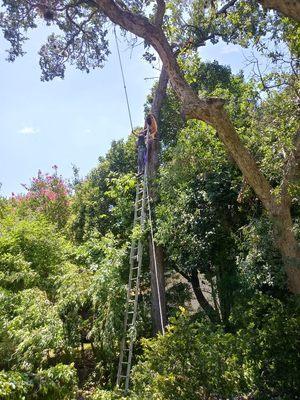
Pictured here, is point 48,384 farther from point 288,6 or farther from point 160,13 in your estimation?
point 160,13

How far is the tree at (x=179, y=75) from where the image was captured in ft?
17.6

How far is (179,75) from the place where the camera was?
600 cm

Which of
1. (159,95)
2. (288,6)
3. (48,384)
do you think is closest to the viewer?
(288,6)

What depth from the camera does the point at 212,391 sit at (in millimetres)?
4270

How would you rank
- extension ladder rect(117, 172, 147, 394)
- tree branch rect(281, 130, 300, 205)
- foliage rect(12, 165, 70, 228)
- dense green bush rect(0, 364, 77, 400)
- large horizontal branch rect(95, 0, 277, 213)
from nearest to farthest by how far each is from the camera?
dense green bush rect(0, 364, 77, 400) < tree branch rect(281, 130, 300, 205) < large horizontal branch rect(95, 0, 277, 213) < extension ladder rect(117, 172, 147, 394) < foliage rect(12, 165, 70, 228)

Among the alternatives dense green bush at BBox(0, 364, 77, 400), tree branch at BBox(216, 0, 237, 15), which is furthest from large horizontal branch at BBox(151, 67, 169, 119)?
dense green bush at BBox(0, 364, 77, 400)

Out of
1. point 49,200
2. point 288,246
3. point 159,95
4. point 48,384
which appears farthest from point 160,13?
point 49,200

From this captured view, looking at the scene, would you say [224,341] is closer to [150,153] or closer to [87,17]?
[150,153]

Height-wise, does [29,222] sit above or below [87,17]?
below

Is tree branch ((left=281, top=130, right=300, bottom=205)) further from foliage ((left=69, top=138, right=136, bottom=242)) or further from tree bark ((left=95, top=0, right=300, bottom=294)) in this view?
foliage ((left=69, top=138, right=136, bottom=242))

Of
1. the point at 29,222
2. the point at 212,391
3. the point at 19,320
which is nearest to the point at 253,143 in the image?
the point at 212,391

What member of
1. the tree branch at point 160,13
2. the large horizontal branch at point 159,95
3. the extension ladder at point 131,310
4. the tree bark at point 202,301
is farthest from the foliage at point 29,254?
the tree branch at point 160,13

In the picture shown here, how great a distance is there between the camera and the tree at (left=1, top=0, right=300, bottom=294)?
17.6 feet

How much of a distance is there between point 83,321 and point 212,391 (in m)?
3.24
